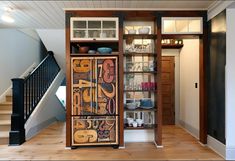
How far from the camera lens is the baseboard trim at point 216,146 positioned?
3561 mm

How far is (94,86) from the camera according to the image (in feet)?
13.4

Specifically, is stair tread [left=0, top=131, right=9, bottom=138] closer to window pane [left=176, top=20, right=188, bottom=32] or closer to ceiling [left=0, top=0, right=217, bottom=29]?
ceiling [left=0, top=0, right=217, bottom=29]

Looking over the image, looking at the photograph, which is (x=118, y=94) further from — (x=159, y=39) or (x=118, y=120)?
(x=159, y=39)

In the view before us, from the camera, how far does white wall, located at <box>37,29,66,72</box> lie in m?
5.69

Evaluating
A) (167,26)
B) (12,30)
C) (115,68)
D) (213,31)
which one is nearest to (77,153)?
(115,68)

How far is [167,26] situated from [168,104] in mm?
2506

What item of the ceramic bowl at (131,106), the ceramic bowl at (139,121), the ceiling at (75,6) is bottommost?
the ceramic bowl at (139,121)

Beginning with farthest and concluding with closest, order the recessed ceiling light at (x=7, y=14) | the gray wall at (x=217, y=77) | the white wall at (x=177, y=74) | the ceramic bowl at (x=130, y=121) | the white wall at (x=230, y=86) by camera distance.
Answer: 1. the white wall at (x=177, y=74)
2. the ceramic bowl at (x=130, y=121)
3. the recessed ceiling light at (x=7, y=14)
4. the gray wall at (x=217, y=77)
5. the white wall at (x=230, y=86)

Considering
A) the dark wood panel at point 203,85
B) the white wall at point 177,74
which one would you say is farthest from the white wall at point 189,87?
the dark wood panel at point 203,85

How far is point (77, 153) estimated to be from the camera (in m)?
3.83

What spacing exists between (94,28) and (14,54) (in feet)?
9.84

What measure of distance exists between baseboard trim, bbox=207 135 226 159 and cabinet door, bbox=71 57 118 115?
1.73 meters

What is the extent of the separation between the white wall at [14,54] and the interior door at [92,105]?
258cm

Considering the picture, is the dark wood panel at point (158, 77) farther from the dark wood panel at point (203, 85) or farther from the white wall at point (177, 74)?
the white wall at point (177, 74)
